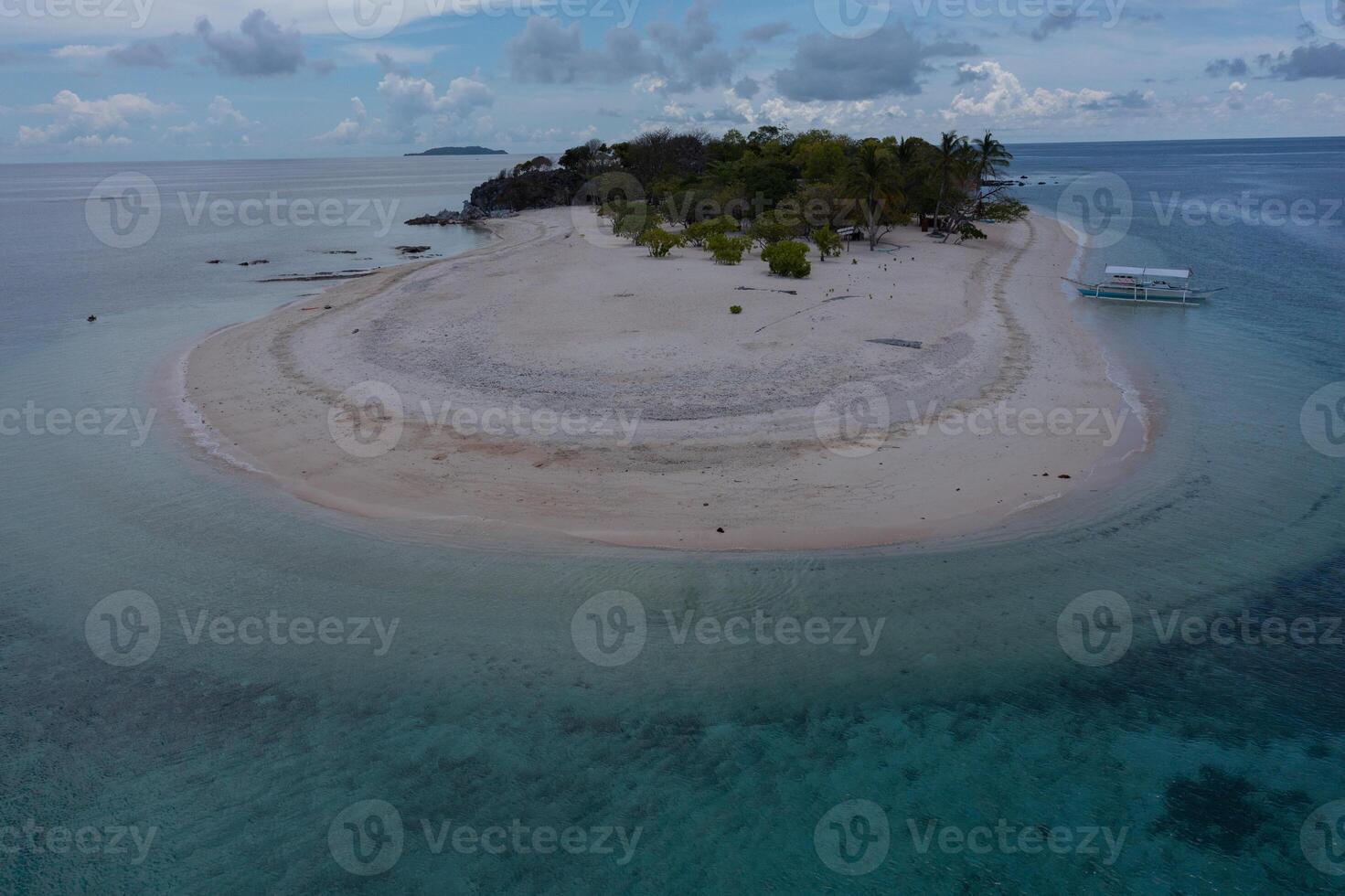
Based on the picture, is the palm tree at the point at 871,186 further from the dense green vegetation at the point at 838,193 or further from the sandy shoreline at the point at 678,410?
the sandy shoreline at the point at 678,410

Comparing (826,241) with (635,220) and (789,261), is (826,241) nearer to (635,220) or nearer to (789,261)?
(789,261)

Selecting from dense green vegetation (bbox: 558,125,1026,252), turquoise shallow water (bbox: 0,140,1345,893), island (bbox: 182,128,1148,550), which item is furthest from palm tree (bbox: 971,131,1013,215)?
turquoise shallow water (bbox: 0,140,1345,893)

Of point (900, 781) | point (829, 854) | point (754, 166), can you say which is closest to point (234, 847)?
point (829, 854)

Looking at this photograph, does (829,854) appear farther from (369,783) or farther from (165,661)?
(165,661)

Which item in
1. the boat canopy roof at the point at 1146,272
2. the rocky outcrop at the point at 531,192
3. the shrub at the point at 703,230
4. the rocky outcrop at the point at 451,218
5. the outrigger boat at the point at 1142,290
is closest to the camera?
the boat canopy roof at the point at 1146,272

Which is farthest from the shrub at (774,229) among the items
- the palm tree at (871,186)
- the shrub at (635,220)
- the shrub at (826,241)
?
the shrub at (635,220)
